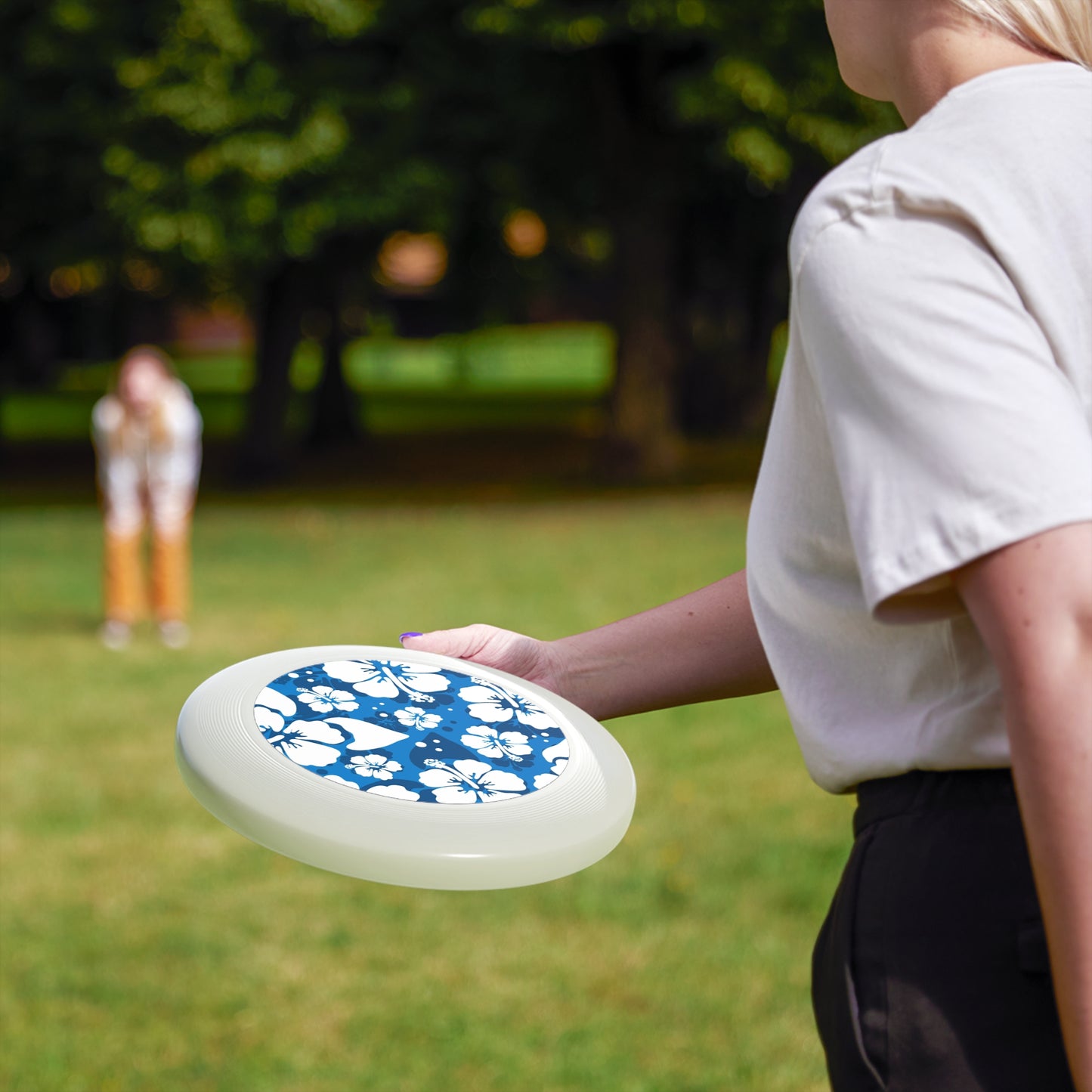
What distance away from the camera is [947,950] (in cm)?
123

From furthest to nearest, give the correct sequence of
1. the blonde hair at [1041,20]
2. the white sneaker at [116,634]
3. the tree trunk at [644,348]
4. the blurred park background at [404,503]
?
the tree trunk at [644,348] → the white sneaker at [116,634] → the blurred park background at [404,503] → the blonde hair at [1041,20]

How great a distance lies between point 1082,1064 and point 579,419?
107ft

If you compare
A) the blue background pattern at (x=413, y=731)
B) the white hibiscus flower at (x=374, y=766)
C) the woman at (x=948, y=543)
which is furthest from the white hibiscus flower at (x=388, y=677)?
the woman at (x=948, y=543)

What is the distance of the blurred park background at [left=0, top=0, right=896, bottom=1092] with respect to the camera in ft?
14.1

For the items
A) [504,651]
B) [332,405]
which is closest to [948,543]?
[504,651]

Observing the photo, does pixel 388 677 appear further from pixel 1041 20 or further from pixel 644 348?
pixel 644 348

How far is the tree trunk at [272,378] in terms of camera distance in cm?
2142

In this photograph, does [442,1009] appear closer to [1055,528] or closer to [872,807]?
[872,807]

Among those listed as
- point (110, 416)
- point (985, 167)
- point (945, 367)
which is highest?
point (985, 167)

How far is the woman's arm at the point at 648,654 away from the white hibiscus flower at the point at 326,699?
0.18 m

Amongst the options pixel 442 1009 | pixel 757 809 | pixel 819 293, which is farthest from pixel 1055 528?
pixel 757 809

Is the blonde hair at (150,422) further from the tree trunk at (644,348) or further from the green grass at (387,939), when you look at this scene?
the tree trunk at (644,348)

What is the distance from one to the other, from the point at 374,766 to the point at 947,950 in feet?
1.93

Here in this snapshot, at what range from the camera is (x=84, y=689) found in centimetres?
827
